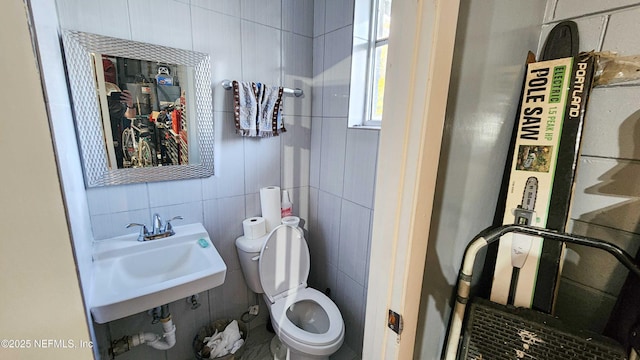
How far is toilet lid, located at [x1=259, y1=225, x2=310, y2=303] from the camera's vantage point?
162cm

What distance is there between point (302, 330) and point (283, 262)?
1.36 feet

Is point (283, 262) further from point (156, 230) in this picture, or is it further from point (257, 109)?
point (257, 109)

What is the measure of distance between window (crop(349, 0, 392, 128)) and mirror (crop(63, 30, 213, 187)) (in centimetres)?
87

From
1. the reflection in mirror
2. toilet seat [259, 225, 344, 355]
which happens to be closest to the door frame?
toilet seat [259, 225, 344, 355]

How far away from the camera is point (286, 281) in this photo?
171 cm

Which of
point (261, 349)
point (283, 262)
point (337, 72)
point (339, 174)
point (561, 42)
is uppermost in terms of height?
point (337, 72)

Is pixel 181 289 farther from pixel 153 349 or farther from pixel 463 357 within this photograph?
pixel 463 357

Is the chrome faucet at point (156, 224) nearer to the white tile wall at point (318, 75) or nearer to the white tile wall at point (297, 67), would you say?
the white tile wall at point (297, 67)

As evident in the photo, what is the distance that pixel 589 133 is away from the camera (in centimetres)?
70

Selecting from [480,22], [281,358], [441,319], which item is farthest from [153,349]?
[480,22]

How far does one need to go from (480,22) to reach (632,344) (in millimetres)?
788

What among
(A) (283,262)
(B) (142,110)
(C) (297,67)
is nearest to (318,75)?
(C) (297,67)

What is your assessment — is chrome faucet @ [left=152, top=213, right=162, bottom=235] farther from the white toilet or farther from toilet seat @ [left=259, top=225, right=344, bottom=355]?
toilet seat @ [left=259, top=225, right=344, bottom=355]

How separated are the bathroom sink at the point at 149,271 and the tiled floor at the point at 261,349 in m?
0.82
